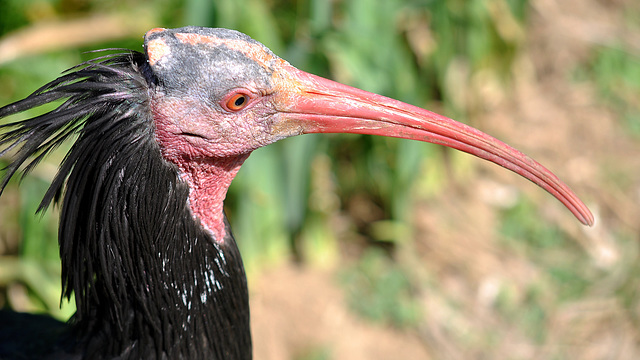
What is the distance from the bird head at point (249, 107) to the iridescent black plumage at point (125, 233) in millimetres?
62

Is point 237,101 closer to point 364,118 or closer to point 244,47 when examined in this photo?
point 244,47

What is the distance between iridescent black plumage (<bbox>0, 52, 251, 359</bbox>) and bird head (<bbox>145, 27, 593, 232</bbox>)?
0.20 ft

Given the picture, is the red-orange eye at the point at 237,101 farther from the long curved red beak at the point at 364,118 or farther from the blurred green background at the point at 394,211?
the blurred green background at the point at 394,211

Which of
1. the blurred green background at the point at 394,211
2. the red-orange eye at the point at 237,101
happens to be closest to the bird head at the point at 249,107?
the red-orange eye at the point at 237,101

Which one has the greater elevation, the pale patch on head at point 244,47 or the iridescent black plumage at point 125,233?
the pale patch on head at point 244,47

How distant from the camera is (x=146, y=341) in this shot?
5.37ft

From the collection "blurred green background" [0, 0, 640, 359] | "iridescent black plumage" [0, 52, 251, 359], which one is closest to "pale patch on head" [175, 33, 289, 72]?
"iridescent black plumage" [0, 52, 251, 359]

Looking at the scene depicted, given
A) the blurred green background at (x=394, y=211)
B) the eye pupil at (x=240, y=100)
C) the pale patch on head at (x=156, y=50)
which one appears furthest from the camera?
the blurred green background at (x=394, y=211)

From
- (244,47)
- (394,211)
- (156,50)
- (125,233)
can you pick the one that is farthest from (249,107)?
(394,211)

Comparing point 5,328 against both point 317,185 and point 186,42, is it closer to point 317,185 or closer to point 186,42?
point 186,42

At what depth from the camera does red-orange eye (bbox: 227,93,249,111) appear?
4.96 ft

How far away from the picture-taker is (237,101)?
153 cm

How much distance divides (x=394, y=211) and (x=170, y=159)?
252cm

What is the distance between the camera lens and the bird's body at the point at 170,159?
1.45 m
